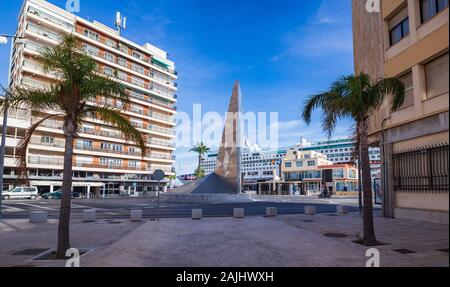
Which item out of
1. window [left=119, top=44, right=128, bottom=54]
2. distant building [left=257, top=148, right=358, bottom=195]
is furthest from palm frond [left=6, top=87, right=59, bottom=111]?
window [left=119, top=44, right=128, bottom=54]

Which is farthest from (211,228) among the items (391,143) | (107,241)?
(391,143)

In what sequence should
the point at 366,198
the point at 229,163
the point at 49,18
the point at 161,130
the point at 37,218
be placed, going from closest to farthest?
the point at 366,198 < the point at 37,218 < the point at 229,163 < the point at 49,18 < the point at 161,130

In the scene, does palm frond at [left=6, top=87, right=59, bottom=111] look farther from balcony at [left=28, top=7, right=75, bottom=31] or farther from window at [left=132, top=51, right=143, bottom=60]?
window at [left=132, top=51, right=143, bottom=60]

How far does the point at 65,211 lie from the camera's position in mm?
9344

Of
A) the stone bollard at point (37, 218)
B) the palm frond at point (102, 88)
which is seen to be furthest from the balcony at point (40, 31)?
the palm frond at point (102, 88)

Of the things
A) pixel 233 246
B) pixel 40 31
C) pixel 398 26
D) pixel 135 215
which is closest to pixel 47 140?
pixel 40 31

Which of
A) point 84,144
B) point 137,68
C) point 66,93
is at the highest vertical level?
point 137,68

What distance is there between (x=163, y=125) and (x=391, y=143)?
65.7 metres

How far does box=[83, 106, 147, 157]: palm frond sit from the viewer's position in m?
10.0

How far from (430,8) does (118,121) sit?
14.3m

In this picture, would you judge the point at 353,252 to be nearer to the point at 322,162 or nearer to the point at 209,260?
the point at 209,260

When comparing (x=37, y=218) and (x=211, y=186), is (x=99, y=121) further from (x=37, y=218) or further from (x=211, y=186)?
(x=37, y=218)

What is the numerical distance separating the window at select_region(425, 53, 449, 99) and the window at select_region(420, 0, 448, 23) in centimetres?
200

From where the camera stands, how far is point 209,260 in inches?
315
